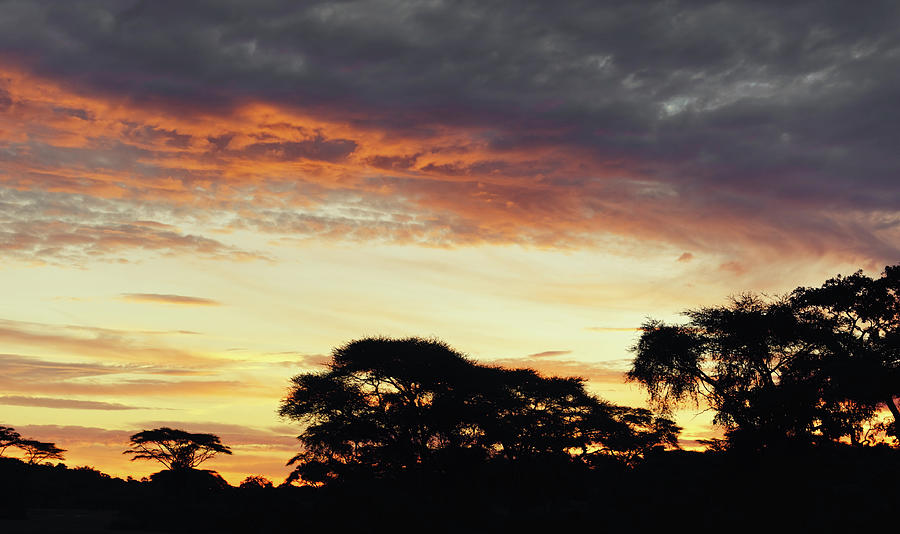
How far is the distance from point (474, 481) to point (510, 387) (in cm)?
971

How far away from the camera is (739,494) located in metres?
30.7

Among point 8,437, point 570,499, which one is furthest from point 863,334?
point 8,437

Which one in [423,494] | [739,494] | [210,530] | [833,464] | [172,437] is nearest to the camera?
[739,494]

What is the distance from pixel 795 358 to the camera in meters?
49.2

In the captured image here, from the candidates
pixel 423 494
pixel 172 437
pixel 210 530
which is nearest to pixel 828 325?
pixel 423 494

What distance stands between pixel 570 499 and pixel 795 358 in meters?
18.4

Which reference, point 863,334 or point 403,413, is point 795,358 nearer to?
point 863,334

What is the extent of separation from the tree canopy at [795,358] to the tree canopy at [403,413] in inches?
386

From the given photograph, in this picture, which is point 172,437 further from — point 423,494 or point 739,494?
point 739,494

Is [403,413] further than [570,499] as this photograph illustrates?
No

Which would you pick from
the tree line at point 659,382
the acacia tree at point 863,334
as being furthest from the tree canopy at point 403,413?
the acacia tree at point 863,334

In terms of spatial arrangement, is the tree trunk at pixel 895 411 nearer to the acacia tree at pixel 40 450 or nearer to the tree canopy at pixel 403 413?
the tree canopy at pixel 403 413

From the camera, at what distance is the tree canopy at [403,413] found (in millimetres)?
50844

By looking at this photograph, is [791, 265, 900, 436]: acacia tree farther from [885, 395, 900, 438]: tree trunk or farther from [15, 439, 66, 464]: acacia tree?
[15, 439, 66, 464]: acacia tree
